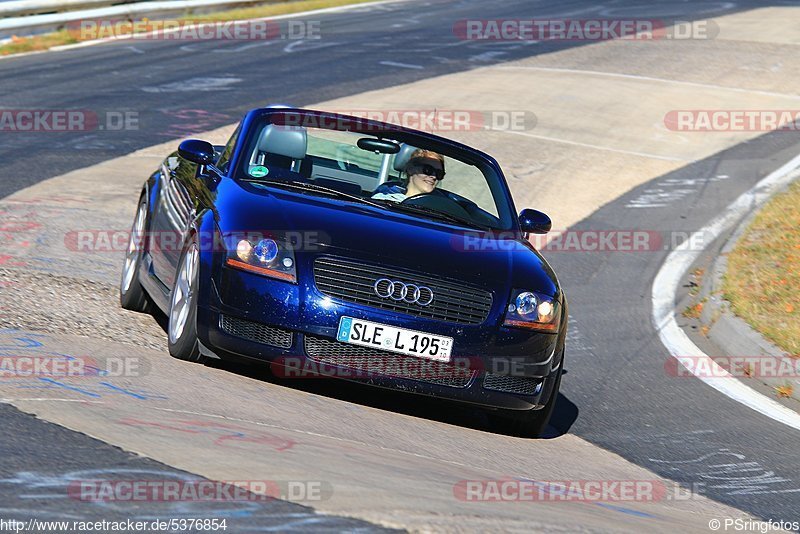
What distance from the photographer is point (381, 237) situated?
6805 mm

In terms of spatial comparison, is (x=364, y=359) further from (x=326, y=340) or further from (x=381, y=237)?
(x=381, y=237)

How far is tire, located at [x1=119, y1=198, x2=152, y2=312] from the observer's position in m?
8.38

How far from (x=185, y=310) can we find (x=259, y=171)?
1.17 m

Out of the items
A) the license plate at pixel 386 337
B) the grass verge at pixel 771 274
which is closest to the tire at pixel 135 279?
the license plate at pixel 386 337

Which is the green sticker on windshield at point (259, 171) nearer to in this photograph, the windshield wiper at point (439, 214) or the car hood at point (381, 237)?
the car hood at point (381, 237)

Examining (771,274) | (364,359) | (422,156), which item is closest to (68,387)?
(364,359)

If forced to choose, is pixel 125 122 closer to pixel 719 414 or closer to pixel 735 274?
pixel 735 274

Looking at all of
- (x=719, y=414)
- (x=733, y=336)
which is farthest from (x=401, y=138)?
(x=733, y=336)

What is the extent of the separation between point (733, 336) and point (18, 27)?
18081mm

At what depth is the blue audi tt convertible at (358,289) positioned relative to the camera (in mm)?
6484

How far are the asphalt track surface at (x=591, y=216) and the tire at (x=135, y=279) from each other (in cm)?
273

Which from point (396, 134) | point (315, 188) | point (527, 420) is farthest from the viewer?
point (396, 134)

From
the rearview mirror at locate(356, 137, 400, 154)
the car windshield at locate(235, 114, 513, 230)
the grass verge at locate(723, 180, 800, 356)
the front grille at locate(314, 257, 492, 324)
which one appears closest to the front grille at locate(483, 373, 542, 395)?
the front grille at locate(314, 257, 492, 324)

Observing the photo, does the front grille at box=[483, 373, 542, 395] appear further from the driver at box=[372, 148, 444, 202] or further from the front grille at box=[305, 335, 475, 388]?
the driver at box=[372, 148, 444, 202]
